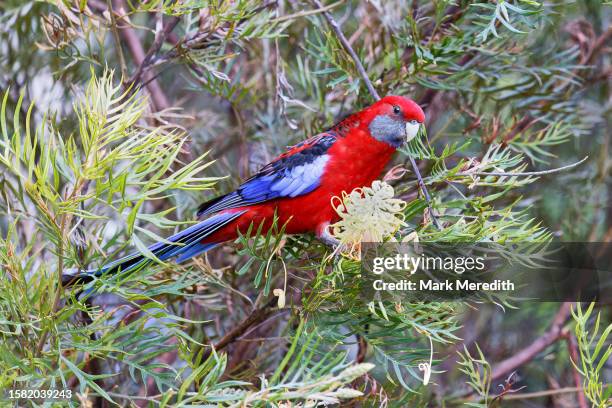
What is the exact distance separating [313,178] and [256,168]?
198 mm

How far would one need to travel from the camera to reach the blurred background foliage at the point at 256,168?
3.36 ft

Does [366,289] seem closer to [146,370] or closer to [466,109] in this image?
[146,370]

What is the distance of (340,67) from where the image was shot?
5.11 feet

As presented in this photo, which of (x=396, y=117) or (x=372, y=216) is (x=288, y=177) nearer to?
(x=396, y=117)

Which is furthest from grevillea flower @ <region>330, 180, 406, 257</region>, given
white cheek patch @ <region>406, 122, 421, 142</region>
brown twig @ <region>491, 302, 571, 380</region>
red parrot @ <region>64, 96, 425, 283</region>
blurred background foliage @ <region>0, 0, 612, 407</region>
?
brown twig @ <region>491, 302, 571, 380</region>

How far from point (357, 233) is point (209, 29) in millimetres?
562

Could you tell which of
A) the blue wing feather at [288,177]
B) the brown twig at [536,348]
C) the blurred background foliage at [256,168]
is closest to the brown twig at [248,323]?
the blurred background foliage at [256,168]

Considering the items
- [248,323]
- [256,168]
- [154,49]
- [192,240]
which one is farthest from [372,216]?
[256,168]

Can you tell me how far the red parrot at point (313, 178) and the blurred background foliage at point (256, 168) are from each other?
0.05 metres

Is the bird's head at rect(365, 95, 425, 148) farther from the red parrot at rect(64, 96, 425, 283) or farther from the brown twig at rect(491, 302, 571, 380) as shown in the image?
the brown twig at rect(491, 302, 571, 380)

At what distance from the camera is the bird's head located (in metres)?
1.69

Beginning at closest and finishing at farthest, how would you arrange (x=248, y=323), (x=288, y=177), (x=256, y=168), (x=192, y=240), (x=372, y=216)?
1. (x=372, y=216)
2. (x=248, y=323)
3. (x=192, y=240)
4. (x=288, y=177)
5. (x=256, y=168)

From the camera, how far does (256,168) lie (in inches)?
76.4

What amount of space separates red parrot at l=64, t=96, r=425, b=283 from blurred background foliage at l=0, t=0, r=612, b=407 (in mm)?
53
